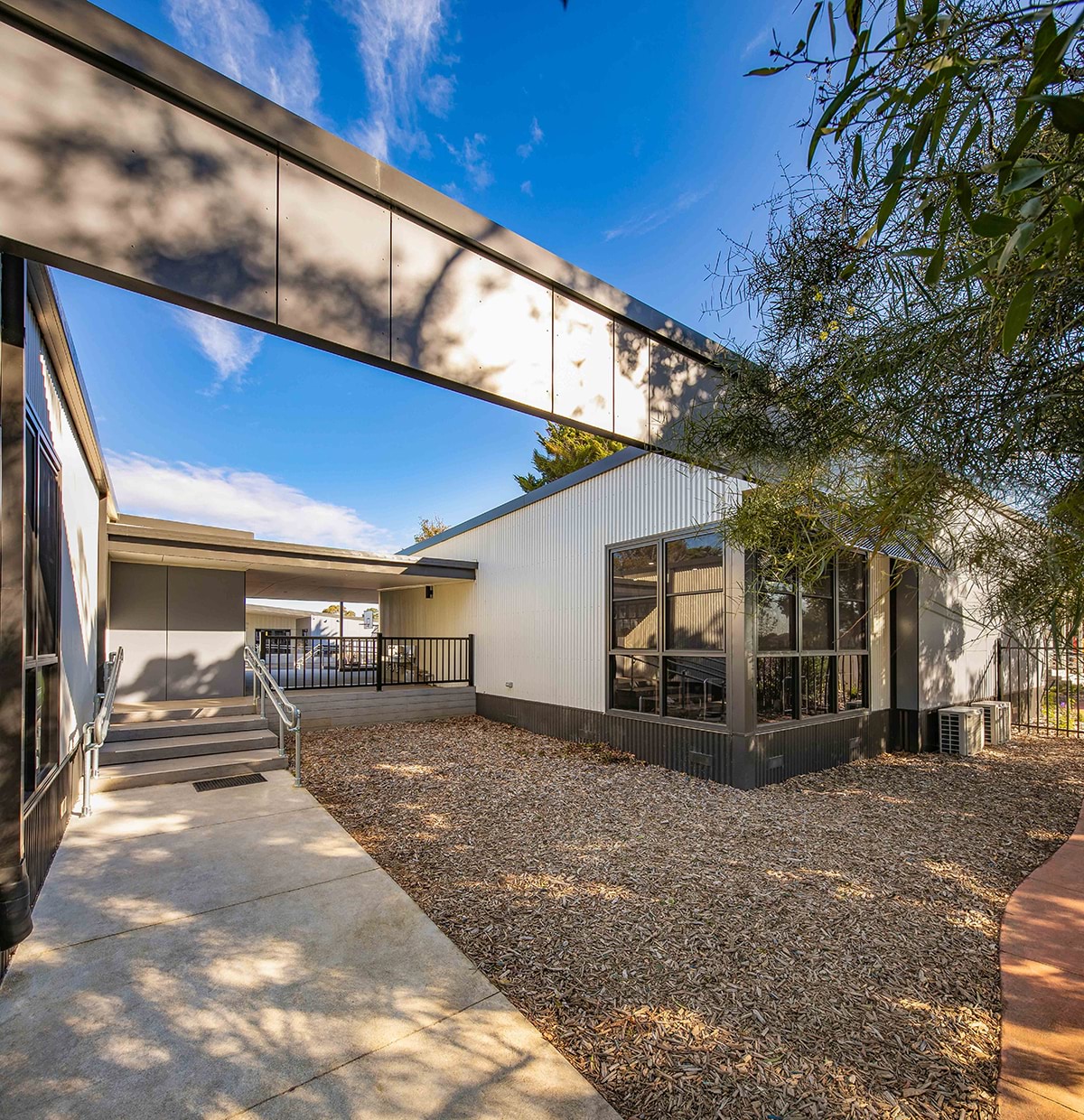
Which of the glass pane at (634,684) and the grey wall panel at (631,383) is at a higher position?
the grey wall panel at (631,383)

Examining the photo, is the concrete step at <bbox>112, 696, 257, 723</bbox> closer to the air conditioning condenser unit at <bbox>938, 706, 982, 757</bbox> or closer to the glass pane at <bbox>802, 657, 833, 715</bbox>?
the glass pane at <bbox>802, 657, 833, 715</bbox>

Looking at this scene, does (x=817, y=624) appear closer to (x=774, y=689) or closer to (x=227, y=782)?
(x=774, y=689)

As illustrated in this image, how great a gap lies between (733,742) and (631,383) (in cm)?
409

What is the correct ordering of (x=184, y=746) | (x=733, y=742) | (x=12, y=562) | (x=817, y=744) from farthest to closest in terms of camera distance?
(x=817, y=744), (x=184, y=746), (x=733, y=742), (x=12, y=562)

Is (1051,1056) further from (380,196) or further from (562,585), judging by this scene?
(562,585)

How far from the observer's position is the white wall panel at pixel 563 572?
268 inches

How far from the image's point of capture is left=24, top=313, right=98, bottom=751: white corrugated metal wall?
3.39 metres

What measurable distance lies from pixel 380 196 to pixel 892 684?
863 cm

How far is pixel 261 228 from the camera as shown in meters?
2.11

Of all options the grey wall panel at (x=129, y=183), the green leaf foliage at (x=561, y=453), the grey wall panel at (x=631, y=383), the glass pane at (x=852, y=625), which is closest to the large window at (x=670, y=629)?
the glass pane at (x=852, y=625)

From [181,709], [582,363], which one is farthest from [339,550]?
[582,363]

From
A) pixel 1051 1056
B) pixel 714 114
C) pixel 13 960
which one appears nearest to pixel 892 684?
pixel 1051 1056

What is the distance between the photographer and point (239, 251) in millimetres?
2053

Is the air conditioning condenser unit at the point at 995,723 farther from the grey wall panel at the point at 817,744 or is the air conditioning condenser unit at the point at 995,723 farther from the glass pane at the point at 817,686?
the glass pane at the point at 817,686
